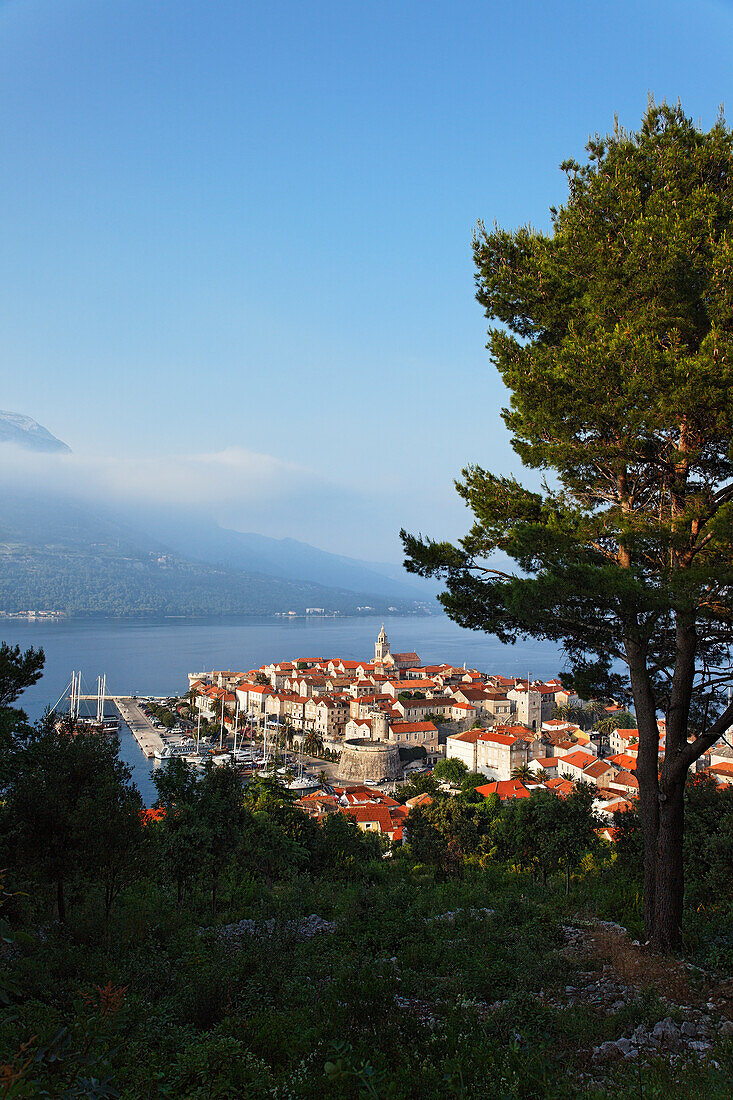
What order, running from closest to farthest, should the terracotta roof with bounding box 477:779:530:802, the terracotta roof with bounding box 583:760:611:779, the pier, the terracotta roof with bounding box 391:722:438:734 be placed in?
the terracotta roof with bounding box 477:779:530:802 → the terracotta roof with bounding box 583:760:611:779 → the pier → the terracotta roof with bounding box 391:722:438:734

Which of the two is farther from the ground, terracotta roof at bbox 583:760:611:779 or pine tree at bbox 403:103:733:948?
pine tree at bbox 403:103:733:948

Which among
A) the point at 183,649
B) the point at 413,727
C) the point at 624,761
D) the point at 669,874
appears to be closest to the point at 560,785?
the point at 624,761

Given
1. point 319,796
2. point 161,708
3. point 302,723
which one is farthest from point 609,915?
point 161,708

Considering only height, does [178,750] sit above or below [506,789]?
below

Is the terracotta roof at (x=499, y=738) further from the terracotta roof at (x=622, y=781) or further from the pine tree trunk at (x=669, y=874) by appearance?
the pine tree trunk at (x=669, y=874)

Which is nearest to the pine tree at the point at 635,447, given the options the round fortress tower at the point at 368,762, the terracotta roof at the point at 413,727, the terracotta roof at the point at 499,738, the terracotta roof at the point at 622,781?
the terracotta roof at the point at 622,781

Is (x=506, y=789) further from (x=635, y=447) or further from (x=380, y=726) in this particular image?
(x=635, y=447)

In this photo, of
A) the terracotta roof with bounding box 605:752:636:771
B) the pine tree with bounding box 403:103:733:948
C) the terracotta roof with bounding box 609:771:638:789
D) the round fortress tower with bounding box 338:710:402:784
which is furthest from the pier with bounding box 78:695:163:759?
the pine tree with bounding box 403:103:733:948

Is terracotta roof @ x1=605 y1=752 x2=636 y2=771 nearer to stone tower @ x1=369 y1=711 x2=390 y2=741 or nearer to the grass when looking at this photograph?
stone tower @ x1=369 y1=711 x2=390 y2=741
